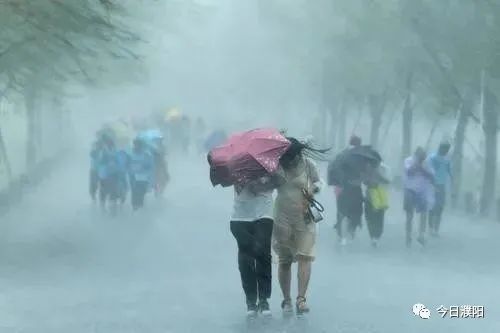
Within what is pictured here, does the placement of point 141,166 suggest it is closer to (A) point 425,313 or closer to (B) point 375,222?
(B) point 375,222

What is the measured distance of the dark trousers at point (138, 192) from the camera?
2233 cm

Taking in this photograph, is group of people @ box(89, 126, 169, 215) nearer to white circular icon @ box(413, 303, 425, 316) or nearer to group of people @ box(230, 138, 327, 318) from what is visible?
white circular icon @ box(413, 303, 425, 316)

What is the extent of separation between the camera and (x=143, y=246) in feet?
56.7

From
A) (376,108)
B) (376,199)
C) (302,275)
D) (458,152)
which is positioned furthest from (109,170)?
(376,108)

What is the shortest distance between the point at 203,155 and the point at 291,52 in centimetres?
522

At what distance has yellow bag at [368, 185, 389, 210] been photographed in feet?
56.1

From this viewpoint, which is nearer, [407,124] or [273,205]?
[273,205]

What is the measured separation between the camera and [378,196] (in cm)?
1712

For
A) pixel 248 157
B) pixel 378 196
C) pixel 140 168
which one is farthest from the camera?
pixel 140 168

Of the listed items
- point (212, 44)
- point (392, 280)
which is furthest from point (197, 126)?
point (212, 44)

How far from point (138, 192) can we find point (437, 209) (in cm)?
614

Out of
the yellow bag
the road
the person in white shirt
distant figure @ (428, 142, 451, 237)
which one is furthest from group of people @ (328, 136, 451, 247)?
the person in white shirt

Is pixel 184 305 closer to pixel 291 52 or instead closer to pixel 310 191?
pixel 310 191

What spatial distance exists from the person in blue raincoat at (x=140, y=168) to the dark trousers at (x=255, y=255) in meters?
11.9
